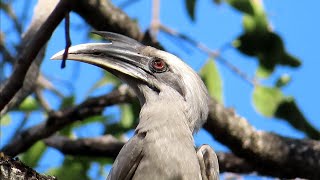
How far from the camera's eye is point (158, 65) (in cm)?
623

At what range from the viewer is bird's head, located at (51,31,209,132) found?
19.7 ft

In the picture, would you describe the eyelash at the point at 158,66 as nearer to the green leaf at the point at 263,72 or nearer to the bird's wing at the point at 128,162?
the bird's wing at the point at 128,162

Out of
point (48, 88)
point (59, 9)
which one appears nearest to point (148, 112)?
point (59, 9)

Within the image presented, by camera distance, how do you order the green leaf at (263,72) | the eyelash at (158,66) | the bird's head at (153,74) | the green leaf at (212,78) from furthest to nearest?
the green leaf at (212,78) < the green leaf at (263,72) < the eyelash at (158,66) < the bird's head at (153,74)

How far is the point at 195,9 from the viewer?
7.56m

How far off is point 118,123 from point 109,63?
2426 mm

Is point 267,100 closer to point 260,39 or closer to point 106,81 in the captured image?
point 260,39

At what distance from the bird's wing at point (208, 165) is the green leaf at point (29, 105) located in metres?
3.53

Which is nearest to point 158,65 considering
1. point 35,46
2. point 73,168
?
point 35,46

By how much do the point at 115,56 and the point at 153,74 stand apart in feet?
1.22

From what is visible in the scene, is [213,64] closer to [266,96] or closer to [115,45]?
[266,96]

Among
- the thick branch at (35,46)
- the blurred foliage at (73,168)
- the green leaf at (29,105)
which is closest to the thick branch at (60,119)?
the blurred foliage at (73,168)

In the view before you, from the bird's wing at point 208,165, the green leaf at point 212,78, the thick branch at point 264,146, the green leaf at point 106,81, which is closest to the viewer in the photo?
the bird's wing at point 208,165

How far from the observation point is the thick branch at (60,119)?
7.88m
